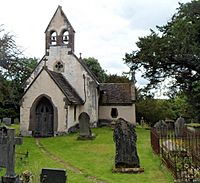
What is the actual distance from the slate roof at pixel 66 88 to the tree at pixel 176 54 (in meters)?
6.97

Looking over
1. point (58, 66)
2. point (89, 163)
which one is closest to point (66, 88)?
point (58, 66)

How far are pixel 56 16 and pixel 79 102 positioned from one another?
985 centimetres

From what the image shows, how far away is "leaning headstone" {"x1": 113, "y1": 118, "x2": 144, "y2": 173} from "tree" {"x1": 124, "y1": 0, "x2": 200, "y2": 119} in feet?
54.7

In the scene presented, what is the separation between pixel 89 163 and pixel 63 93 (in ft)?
46.9

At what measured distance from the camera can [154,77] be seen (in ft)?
118

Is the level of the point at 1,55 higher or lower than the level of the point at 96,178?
higher

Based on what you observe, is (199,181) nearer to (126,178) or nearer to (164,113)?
(126,178)

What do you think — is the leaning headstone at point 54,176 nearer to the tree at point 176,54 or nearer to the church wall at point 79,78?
the tree at point 176,54

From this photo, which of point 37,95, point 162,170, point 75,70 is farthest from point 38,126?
point 162,170

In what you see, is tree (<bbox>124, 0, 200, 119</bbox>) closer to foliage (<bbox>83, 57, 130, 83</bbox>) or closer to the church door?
the church door

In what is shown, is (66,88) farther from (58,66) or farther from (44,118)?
(58,66)

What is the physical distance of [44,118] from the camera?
29938mm

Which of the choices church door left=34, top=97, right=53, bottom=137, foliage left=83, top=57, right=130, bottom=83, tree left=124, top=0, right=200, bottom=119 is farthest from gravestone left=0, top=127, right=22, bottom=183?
foliage left=83, top=57, right=130, bottom=83

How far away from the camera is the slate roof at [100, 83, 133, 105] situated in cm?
3734
